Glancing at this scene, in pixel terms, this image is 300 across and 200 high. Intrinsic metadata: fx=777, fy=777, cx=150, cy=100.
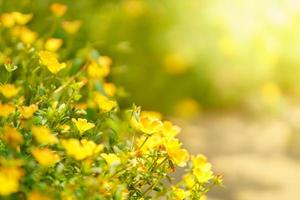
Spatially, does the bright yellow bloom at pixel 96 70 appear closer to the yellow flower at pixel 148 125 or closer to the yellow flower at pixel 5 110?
the yellow flower at pixel 148 125

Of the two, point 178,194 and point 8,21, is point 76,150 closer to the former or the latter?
point 178,194

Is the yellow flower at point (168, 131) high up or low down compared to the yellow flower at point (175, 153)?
up

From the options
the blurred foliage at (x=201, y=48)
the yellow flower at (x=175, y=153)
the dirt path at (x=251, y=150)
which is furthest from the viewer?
the blurred foliage at (x=201, y=48)


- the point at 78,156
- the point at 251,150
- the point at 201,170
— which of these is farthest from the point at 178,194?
the point at 251,150

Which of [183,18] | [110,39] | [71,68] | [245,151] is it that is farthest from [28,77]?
[183,18]

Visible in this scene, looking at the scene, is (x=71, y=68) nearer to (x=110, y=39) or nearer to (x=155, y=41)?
(x=110, y=39)

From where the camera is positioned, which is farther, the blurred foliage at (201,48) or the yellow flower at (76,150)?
the blurred foliage at (201,48)

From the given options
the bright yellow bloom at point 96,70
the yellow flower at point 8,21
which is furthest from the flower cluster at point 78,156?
the yellow flower at point 8,21
